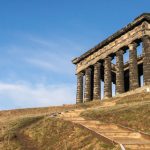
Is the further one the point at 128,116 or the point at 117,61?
the point at 117,61

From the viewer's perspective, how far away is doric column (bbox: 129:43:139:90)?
53.6 meters

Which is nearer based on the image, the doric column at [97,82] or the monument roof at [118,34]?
the monument roof at [118,34]

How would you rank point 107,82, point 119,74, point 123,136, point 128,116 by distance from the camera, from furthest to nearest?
point 107,82 → point 119,74 → point 128,116 → point 123,136

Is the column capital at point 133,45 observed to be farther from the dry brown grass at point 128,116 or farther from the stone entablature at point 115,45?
the dry brown grass at point 128,116

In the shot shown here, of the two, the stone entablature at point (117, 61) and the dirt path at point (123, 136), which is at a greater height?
the stone entablature at point (117, 61)

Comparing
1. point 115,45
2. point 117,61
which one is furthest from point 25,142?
point 115,45

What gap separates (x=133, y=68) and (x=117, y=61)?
224 inches

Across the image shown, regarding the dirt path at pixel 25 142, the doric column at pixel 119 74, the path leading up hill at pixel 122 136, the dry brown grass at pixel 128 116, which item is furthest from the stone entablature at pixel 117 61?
the dirt path at pixel 25 142

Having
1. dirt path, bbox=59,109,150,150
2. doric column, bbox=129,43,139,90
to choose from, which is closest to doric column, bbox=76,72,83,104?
doric column, bbox=129,43,139,90

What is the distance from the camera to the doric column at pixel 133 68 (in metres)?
53.6

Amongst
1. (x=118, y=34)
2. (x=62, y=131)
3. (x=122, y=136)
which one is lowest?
(x=122, y=136)

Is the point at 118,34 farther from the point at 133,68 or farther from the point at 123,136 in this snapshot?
the point at 123,136

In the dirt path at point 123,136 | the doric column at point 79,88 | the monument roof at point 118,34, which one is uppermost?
the monument roof at point 118,34

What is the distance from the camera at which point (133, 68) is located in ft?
180
